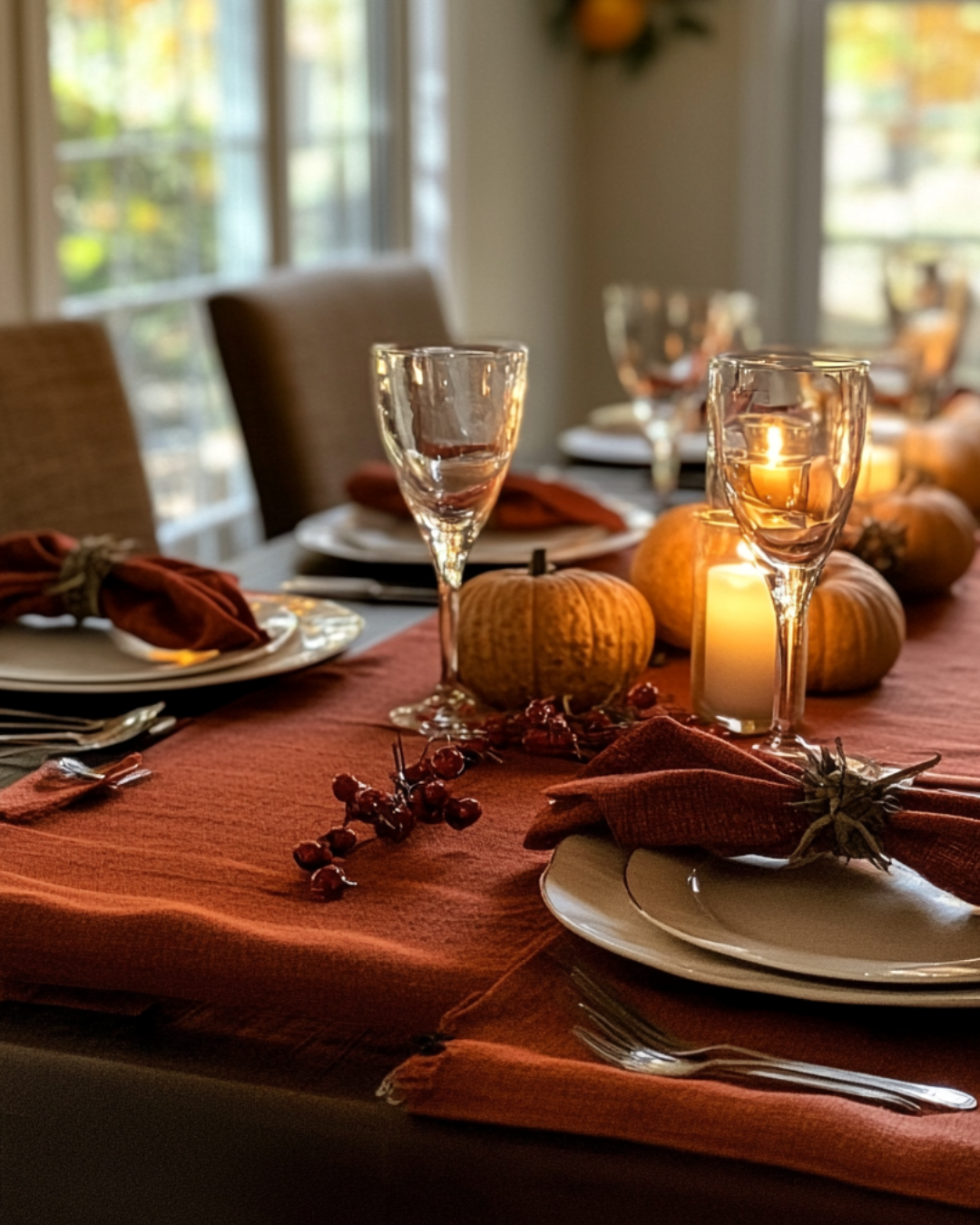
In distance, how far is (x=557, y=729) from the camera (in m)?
0.86

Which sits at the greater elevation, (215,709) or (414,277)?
(414,277)

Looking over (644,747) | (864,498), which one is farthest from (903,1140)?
(864,498)

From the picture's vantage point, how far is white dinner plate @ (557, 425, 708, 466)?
6.20 feet

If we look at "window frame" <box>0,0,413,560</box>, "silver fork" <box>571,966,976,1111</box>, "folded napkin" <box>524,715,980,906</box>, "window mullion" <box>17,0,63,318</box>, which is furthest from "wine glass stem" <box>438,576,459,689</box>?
"window mullion" <box>17,0,63,318</box>

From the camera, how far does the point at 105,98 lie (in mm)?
2818

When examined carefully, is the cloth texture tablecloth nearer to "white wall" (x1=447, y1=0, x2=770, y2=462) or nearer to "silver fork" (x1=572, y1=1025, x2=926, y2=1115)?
"silver fork" (x1=572, y1=1025, x2=926, y2=1115)

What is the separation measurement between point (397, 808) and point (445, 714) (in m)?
0.20

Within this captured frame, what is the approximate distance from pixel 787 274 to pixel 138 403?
211 centimetres

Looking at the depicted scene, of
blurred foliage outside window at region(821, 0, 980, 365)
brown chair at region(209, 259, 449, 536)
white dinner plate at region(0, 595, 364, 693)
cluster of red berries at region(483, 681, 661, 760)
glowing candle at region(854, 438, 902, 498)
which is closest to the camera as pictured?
cluster of red berries at region(483, 681, 661, 760)

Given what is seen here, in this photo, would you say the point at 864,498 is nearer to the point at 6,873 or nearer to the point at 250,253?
the point at 6,873

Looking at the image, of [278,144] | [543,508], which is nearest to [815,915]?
[543,508]

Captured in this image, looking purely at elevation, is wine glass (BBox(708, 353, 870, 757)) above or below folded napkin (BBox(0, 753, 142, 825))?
above

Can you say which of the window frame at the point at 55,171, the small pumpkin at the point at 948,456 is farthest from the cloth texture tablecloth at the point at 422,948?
the window frame at the point at 55,171

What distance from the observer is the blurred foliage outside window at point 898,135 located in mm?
4273
